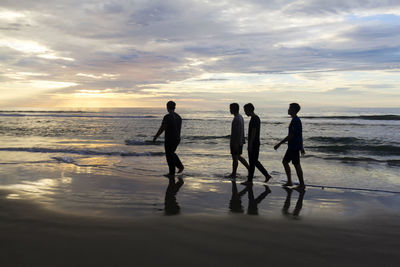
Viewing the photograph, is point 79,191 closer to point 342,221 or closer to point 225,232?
point 225,232

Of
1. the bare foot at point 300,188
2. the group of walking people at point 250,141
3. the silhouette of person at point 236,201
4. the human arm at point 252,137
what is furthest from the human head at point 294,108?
the silhouette of person at point 236,201

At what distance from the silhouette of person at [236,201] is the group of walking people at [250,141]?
2.56 feet

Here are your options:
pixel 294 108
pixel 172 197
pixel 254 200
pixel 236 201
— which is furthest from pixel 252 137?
pixel 172 197

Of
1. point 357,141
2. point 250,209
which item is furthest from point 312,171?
point 357,141

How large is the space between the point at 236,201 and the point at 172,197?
1.22 metres

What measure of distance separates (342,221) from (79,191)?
184 inches

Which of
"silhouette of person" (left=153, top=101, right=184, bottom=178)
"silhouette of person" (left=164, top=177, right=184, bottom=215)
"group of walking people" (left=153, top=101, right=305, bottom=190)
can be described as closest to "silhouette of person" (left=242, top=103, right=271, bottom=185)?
"group of walking people" (left=153, top=101, right=305, bottom=190)

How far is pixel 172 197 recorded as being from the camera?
5.79 m

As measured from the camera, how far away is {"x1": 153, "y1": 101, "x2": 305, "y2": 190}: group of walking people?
23.2 feet

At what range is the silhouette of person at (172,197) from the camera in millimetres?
4794

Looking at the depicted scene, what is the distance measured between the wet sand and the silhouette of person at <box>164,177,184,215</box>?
1.25ft

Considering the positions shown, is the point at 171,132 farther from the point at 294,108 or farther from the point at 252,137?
the point at 294,108

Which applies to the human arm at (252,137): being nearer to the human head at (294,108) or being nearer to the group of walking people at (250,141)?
the group of walking people at (250,141)

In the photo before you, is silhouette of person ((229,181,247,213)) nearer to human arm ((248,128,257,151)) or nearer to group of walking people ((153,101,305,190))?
group of walking people ((153,101,305,190))
